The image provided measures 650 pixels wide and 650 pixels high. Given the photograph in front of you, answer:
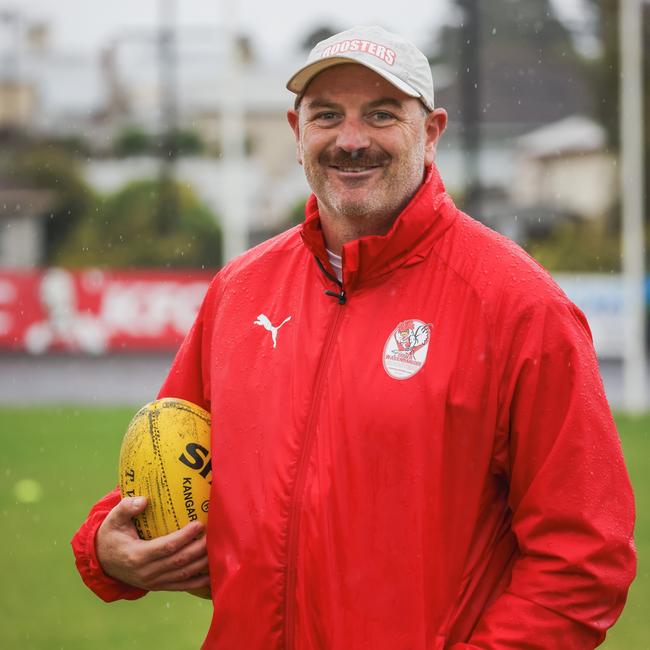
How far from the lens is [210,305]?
2.62 meters

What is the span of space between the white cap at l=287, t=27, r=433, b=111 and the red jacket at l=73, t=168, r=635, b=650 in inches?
9.3

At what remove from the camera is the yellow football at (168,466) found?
98.7 inches

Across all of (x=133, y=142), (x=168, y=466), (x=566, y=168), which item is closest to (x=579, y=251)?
(x=566, y=168)

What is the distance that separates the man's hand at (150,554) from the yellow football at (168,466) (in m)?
0.05

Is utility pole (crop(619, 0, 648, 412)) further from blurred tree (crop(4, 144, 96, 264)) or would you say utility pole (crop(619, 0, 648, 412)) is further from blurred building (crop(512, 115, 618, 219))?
blurred tree (crop(4, 144, 96, 264))

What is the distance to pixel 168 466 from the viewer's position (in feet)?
8.38

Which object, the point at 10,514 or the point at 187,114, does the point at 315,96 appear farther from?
the point at 187,114

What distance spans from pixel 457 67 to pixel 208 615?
25470 mm

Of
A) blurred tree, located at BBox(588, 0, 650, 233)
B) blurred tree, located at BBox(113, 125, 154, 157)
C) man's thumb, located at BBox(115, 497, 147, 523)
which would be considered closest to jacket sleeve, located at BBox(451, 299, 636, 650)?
man's thumb, located at BBox(115, 497, 147, 523)

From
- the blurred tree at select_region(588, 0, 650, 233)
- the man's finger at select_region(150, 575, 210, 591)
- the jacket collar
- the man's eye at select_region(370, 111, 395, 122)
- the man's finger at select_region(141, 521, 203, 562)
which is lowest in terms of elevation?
the man's finger at select_region(150, 575, 210, 591)

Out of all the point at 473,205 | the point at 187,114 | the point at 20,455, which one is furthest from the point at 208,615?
the point at 187,114

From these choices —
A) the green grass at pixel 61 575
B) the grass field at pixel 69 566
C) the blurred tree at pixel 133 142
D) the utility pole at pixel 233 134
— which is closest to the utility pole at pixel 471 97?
the utility pole at pixel 233 134

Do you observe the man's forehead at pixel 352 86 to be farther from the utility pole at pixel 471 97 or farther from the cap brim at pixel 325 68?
the utility pole at pixel 471 97

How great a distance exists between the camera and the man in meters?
2.08
